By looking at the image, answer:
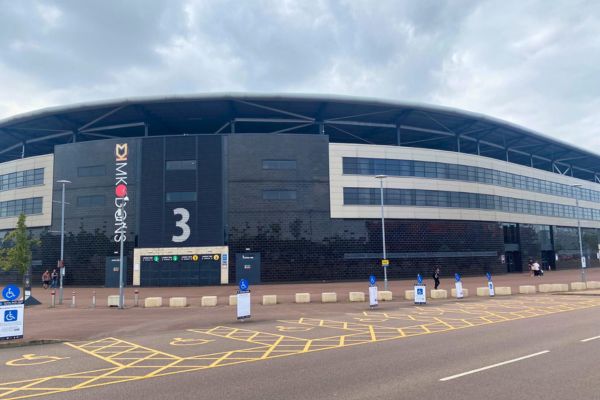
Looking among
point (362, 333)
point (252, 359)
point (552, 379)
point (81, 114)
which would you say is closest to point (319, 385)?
point (252, 359)

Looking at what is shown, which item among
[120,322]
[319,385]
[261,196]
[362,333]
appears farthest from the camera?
[261,196]

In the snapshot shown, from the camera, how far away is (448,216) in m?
48.9

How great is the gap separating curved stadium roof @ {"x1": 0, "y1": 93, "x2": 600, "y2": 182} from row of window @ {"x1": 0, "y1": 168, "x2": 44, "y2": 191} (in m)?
3.92

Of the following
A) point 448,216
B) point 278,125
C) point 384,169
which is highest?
point 278,125

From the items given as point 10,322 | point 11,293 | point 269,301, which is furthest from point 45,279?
point 10,322

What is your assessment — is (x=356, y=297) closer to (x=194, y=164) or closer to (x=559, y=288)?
(x=559, y=288)

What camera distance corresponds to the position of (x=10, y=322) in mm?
14438

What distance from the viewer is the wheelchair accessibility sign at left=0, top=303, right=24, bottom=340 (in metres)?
14.3

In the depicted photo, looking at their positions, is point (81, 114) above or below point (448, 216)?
above

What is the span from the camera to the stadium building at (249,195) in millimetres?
44062

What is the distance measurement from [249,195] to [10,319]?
100ft

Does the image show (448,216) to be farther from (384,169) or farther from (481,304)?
(481,304)

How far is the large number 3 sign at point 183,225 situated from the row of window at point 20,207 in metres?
16.3

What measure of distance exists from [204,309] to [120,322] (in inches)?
226
